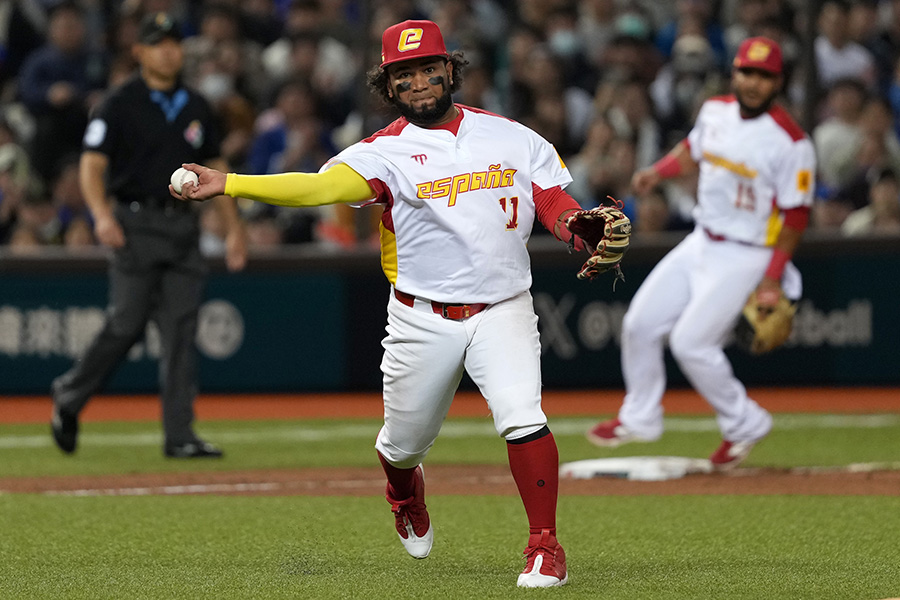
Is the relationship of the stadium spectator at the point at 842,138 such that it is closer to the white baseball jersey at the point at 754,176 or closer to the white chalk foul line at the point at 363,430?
the white chalk foul line at the point at 363,430

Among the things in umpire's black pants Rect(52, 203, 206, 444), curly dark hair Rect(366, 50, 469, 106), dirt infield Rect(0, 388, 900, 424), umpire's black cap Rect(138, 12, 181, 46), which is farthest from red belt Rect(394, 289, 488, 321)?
dirt infield Rect(0, 388, 900, 424)

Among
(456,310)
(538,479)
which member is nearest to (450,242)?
(456,310)

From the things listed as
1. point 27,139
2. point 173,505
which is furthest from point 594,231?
point 27,139

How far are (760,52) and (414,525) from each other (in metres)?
4.06

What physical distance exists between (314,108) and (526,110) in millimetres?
2209

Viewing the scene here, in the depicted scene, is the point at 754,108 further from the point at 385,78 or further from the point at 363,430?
the point at 363,430

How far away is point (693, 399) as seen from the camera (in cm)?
1305

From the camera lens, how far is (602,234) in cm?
521

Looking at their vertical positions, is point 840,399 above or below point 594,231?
below

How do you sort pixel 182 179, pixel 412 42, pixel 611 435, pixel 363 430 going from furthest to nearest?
pixel 363 430 → pixel 611 435 → pixel 412 42 → pixel 182 179

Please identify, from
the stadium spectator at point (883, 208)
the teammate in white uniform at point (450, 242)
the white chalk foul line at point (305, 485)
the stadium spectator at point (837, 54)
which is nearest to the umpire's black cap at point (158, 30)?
the white chalk foul line at point (305, 485)

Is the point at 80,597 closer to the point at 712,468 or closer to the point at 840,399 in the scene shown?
the point at 712,468

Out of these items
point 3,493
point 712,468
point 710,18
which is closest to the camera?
point 3,493

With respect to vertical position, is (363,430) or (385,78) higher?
(385,78)
